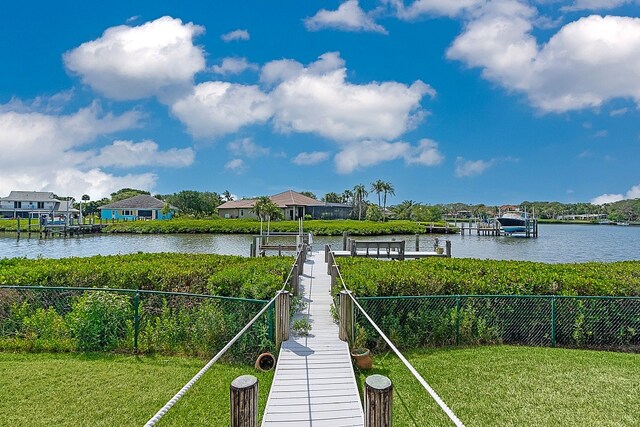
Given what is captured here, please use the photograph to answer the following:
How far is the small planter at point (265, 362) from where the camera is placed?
6.90m

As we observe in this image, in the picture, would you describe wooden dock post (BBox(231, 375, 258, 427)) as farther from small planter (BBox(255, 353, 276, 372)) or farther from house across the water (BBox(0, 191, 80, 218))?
house across the water (BBox(0, 191, 80, 218))

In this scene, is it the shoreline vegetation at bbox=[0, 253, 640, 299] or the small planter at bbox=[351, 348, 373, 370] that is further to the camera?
the shoreline vegetation at bbox=[0, 253, 640, 299]

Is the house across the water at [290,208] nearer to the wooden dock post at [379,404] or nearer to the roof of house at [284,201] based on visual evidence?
the roof of house at [284,201]

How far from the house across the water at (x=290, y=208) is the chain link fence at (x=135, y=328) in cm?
6143

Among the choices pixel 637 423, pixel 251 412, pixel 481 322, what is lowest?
pixel 637 423

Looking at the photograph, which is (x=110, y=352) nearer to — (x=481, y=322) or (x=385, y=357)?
(x=385, y=357)

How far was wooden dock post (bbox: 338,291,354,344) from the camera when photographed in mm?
7430

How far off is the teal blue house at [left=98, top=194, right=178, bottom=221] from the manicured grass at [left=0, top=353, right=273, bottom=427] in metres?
74.3

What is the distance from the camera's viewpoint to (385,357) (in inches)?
299

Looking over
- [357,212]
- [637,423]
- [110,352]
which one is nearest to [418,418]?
[637,423]

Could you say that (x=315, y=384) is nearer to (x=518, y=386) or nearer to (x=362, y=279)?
(x=518, y=386)

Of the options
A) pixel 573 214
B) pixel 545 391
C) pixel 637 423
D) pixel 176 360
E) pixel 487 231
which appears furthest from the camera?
pixel 573 214

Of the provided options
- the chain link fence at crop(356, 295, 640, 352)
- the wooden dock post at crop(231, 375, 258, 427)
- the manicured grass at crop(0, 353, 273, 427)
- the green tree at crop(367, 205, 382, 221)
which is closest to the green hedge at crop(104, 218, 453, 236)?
the green tree at crop(367, 205, 382, 221)

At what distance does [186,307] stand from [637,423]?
779cm
